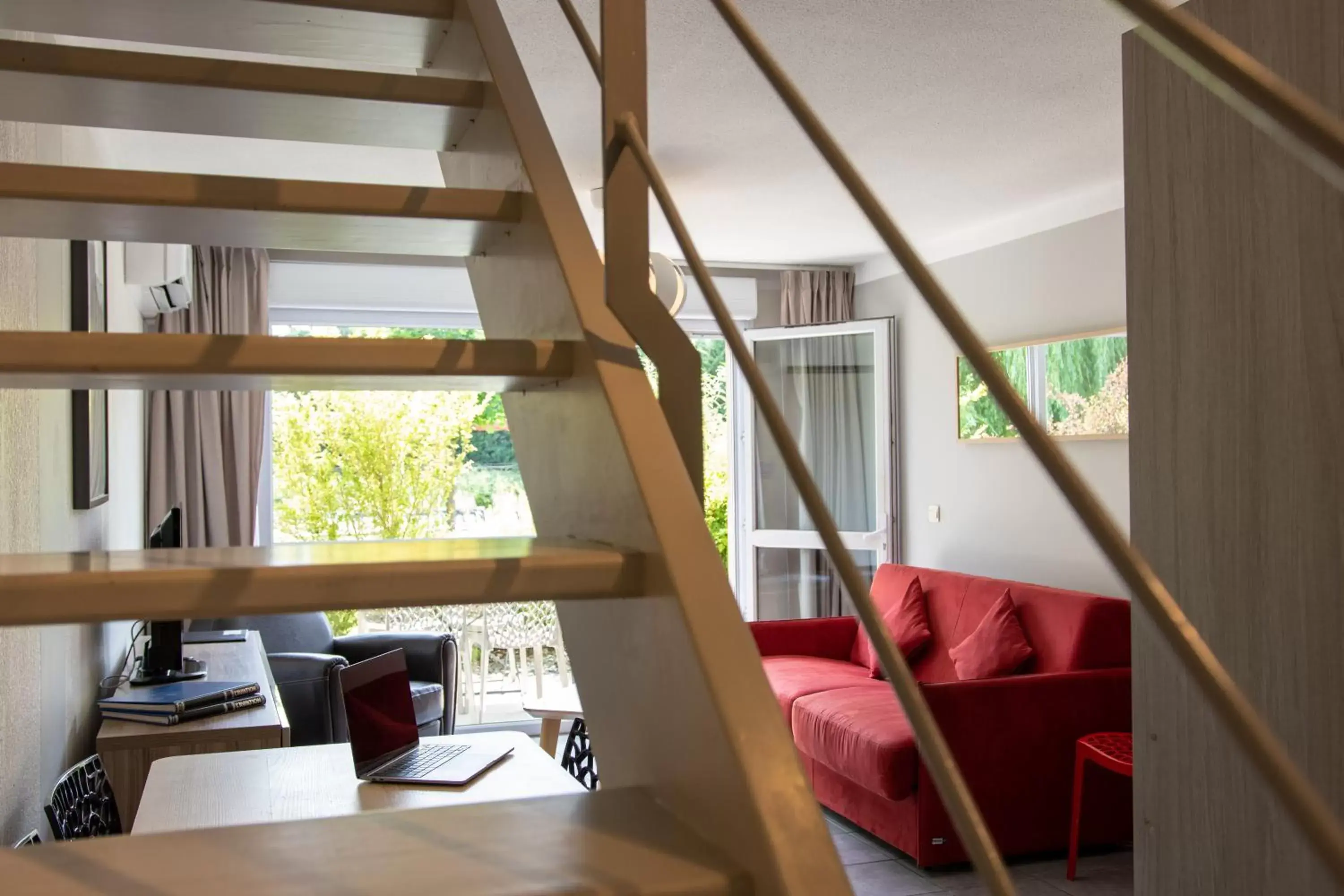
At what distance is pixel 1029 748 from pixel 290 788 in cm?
275

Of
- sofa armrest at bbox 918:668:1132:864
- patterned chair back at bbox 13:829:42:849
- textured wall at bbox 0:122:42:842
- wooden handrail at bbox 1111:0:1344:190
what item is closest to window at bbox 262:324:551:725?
sofa armrest at bbox 918:668:1132:864

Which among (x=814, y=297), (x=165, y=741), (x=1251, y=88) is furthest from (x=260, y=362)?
(x=814, y=297)

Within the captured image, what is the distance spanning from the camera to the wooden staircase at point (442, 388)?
2.93 ft

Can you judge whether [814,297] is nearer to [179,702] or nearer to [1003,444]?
[1003,444]

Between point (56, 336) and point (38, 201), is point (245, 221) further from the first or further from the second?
point (56, 336)

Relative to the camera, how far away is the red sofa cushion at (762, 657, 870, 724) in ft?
17.1

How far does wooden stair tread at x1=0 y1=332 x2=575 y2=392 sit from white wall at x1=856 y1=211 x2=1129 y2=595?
366 centimetres

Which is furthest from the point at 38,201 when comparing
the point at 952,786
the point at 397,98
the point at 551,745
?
the point at 551,745

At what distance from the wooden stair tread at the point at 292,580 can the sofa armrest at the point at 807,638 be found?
4.90 m

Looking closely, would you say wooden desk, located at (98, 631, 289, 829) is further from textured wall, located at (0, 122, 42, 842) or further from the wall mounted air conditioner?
the wall mounted air conditioner

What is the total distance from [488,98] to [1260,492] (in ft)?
4.22

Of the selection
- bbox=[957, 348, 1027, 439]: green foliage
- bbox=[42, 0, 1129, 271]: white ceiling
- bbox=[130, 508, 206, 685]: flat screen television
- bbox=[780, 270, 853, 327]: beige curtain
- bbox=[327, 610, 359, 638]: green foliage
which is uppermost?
bbox=[42, 0, 1129, 271]: white ceiling

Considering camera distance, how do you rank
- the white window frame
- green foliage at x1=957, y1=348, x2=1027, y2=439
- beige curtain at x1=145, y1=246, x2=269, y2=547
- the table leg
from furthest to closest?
beige curtain at x1=145, y1=246, x2=269, y2=547 < green foliage at x1=957, y1=348, x2=1027, y2=439 < the white window frame < the table leg

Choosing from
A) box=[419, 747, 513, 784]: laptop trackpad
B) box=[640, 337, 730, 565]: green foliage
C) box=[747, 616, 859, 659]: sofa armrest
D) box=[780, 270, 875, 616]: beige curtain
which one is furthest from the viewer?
box=[640, 337, 730, 565]: green foliage
